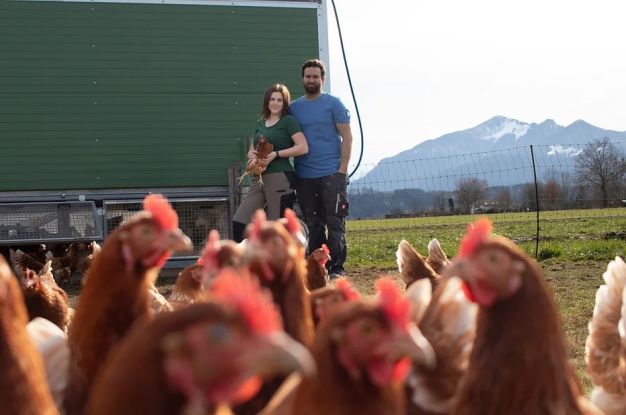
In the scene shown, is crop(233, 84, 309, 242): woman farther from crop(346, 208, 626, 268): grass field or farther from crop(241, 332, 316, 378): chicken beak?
crop(241, 332, 316, 378): chicken beak

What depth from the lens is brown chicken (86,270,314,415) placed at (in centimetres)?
157

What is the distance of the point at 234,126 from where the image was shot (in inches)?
381

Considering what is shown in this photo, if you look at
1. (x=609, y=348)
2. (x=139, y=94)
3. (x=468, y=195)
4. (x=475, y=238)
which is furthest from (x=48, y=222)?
(x=468, y=195)

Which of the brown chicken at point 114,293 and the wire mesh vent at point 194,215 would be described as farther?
the wire mesh vent at point 194,215

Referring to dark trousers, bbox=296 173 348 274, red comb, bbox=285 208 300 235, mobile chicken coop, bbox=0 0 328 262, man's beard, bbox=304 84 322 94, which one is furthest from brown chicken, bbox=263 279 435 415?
mobile chicken coop, bbox=0 0 328 262

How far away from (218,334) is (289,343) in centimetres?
16

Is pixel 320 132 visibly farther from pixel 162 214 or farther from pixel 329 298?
pixel 162 214

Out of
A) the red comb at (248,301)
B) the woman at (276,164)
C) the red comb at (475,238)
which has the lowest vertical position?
the red comb at (248,301)

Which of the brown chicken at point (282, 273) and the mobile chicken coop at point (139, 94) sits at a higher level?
the mobile chicken coop at point (139, 94)

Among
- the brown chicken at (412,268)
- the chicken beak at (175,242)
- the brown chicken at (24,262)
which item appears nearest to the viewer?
the chicken beak at (175,242)

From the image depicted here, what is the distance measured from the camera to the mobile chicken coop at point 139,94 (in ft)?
30.1

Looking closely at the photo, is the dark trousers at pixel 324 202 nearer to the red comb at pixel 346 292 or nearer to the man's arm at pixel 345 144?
the man's arm at pixel 345 144

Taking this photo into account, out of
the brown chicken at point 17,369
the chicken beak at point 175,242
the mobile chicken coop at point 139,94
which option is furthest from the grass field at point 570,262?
the mobile chicken coop at point 139,94

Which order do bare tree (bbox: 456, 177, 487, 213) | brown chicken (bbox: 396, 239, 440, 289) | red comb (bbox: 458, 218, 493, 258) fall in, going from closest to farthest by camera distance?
red comb (bbox: 458, 218, 493, 258) < brown chicken (bbox: 396, 239, 440, 289) < bare tree (bbox: 456, 177, 487, 213)
